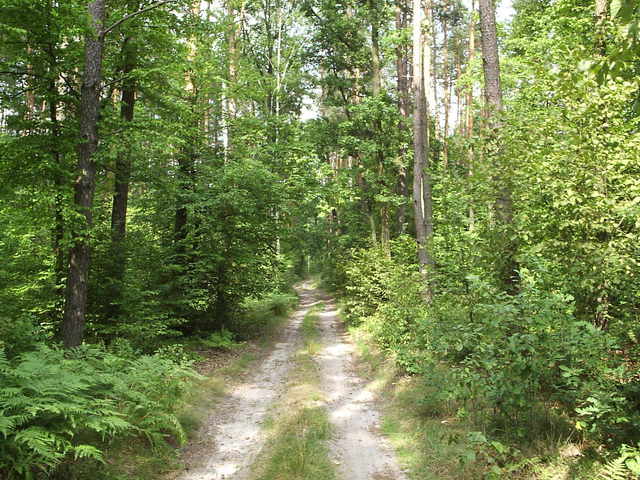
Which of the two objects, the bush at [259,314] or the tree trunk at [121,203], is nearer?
the tree trunk at [121,203]

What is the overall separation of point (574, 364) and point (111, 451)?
240 inches

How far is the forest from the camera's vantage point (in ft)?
16.6

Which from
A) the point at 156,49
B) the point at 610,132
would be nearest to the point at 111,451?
the point at 610,132

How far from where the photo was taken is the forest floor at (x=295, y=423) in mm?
6273

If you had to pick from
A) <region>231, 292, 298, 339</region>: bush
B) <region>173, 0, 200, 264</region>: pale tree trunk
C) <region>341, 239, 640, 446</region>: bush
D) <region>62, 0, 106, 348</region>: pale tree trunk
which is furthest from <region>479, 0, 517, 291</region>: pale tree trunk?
<region>231, 292, 298, 339</region>: bush

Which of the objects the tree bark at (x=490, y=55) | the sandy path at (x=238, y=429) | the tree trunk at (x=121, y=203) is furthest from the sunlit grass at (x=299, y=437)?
the tree bark at (x=490, y=55)

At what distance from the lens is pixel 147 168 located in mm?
12266

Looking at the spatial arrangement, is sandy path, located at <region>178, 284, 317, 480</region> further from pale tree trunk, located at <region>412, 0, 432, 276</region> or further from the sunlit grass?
pale tree trunk, located at <region>412, 0, 432, 276</region>

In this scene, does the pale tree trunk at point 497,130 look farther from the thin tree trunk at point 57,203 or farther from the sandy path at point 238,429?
the thin tree trunk at point 57,203

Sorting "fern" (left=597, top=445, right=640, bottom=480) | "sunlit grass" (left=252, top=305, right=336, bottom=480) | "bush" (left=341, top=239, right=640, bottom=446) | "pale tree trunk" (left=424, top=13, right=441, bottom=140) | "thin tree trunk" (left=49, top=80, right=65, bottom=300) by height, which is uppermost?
"pale tree trunk" (left=424, top=13, right=441, bottom=140)

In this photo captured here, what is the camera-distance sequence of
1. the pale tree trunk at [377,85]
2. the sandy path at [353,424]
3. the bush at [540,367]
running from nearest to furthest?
the bush at [540,367] → the sandy path at [353,424] → the pale tree trunk at [377,85]

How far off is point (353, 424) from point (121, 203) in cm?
853

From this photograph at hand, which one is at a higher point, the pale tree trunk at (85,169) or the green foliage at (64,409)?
the pale tree trunk at (85,169)

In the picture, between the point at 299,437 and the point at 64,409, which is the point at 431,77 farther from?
the point at 64,409
